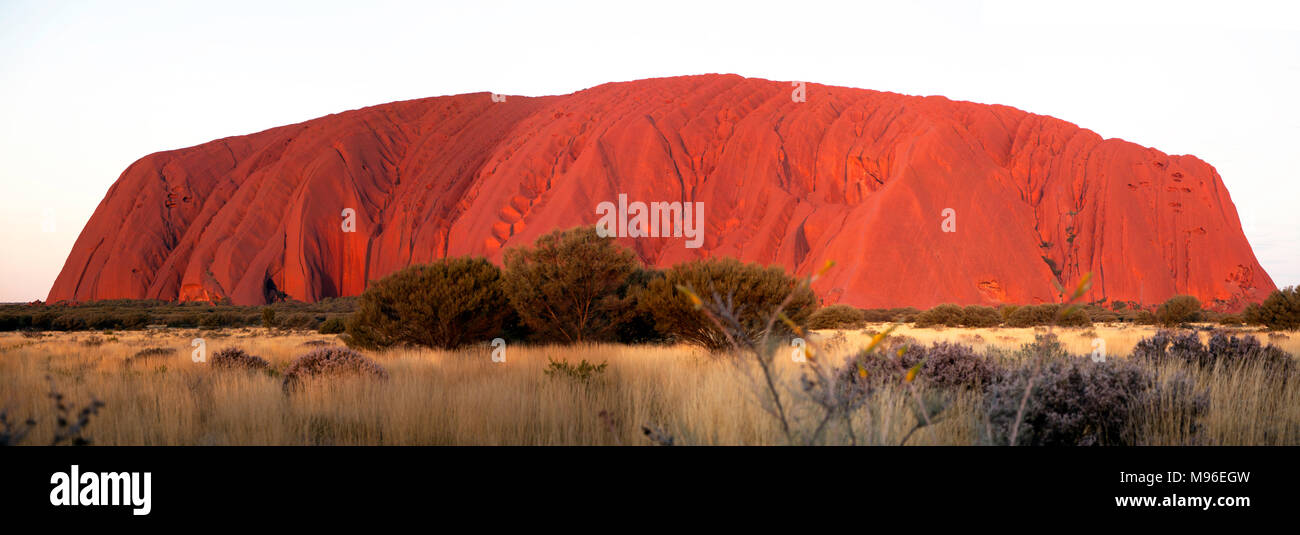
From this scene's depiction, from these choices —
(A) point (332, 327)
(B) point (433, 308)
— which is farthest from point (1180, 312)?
(A) point (332, 327)

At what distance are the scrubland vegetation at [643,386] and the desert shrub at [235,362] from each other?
49 mm

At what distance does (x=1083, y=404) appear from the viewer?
5.06 meters

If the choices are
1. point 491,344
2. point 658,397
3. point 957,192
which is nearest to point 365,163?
point 957,192

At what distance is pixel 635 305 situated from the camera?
1745 centimetres

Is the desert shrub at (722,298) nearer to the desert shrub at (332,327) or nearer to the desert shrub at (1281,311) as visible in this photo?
the desert shrub at (1281,311)

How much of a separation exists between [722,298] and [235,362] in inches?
378

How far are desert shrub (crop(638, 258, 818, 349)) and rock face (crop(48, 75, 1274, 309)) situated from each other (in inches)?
1749

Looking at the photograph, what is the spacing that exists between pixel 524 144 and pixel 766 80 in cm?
3237

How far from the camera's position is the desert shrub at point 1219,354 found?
8.02m

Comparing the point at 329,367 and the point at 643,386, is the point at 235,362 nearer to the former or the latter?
the point at 329,367

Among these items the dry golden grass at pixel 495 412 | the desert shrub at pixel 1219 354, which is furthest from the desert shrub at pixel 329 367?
the desert shrub at pixel 1219 354

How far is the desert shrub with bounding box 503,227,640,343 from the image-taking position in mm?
16422

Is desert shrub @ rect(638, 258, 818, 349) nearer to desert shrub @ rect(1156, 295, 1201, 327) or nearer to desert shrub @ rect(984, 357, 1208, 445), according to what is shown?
desert shrub @ rect(984, 357, 1208, 445)
